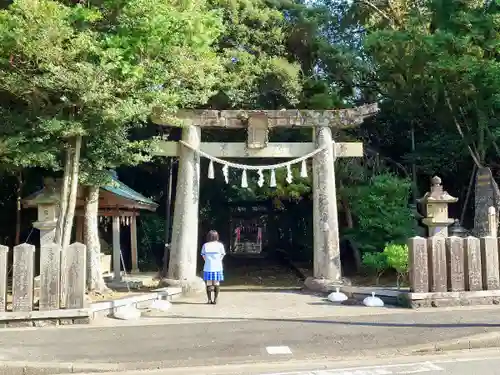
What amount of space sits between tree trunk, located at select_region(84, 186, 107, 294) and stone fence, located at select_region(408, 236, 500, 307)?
7.60 meters

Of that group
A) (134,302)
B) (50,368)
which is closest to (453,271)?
(134,302)

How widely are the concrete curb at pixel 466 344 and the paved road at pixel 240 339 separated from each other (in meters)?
0.19

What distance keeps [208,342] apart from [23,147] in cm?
588

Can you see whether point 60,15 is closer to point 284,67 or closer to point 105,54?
point 105,54

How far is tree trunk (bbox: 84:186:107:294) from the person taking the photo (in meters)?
13.1

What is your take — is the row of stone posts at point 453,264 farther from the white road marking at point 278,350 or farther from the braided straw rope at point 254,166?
the white road marking at point 278,350

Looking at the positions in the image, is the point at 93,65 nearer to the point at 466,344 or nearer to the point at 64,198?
the point at 64,198

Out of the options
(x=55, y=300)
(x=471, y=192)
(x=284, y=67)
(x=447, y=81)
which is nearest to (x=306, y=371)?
(x=55, y=300)

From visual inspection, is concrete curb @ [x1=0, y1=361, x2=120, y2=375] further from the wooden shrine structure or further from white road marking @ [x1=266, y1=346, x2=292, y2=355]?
the wooden shrine structure

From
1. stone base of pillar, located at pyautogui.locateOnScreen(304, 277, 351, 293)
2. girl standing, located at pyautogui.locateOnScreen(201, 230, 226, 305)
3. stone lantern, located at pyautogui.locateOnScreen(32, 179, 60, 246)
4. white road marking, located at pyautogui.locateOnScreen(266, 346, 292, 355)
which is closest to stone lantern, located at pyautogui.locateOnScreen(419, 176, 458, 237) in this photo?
stone base of pillar, located at pyautogui.locateOnScreen(304, 277, 351, 293)

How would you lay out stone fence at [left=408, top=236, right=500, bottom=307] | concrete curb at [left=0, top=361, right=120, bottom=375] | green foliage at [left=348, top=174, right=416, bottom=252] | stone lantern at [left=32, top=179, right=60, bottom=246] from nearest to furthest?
concrete curb at [left=0, top=361, right=120, bottom=375] → stone fence at [left=408, top=236, right=500, bottom=307] → stone lantern at [left=32, top=179, right=60, bottom=246] → green foliage at [left=348, top=174, right=416, bottom=252]

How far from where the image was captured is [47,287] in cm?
915

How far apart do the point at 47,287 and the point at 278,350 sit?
453 centimetres

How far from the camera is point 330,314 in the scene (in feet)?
32.7
